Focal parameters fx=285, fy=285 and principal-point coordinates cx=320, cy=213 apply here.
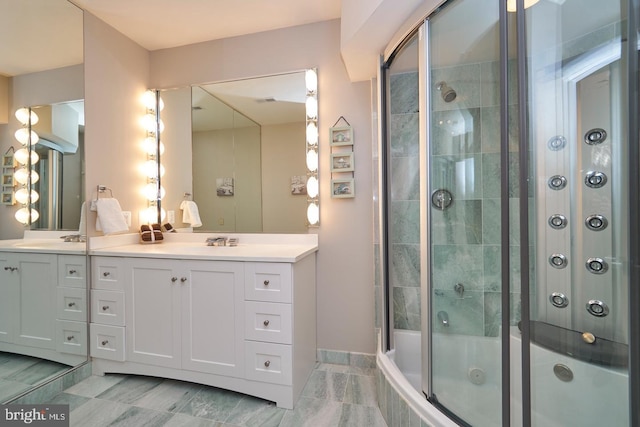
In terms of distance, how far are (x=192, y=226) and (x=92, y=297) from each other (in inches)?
31.6

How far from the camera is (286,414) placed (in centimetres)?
155

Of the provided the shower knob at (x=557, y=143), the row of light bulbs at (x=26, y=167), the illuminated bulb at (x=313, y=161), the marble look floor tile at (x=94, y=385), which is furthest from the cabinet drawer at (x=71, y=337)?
the shower knob at (x=557, y=143)

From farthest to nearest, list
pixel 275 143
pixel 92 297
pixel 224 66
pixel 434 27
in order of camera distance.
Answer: pixel 224 66
pixel 275 143
pixel 92 297
pixel 434 27

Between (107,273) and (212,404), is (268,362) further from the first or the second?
(107,273)

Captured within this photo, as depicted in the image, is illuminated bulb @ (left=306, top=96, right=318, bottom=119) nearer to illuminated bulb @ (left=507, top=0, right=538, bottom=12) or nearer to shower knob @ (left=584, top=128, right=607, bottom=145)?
illuminated bulb @ (left=507, top=0, right=538, bottom=12)

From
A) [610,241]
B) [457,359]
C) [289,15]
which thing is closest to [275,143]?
[289,15]

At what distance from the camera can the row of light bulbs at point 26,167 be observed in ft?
5.32

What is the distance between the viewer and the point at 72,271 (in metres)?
1.90

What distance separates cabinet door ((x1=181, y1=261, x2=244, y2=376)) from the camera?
1.66 meters

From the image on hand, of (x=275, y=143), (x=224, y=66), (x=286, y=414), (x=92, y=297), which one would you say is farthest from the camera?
(x=224, y=66)

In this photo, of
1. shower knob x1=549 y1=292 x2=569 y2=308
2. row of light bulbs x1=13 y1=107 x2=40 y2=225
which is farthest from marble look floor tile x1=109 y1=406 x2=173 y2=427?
shower knob x1=549 y1=292 x2=569 y2=308

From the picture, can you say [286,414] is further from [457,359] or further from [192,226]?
[192,226]

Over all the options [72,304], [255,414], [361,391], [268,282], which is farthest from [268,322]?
[72,304]

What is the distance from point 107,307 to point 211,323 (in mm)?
806
